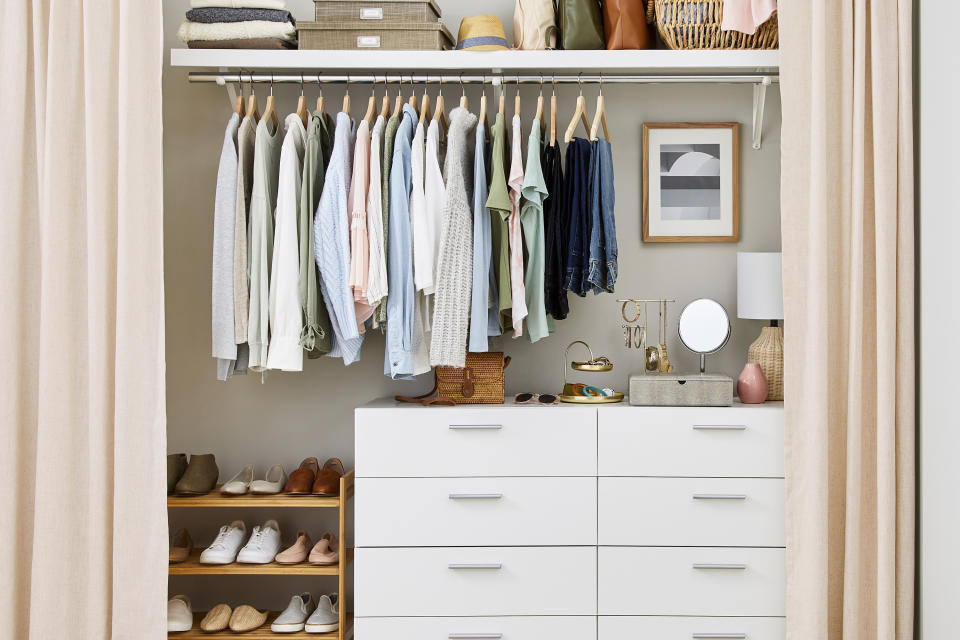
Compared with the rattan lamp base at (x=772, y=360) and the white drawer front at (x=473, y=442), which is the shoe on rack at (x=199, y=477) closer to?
Result: the white drawer front at (x=473, y=442)

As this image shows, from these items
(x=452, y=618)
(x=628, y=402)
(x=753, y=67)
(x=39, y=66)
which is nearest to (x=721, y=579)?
(x=628, y=402)

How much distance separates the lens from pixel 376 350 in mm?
2715

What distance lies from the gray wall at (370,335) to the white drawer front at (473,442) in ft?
1.49

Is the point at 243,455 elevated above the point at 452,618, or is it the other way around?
the point at 243,455

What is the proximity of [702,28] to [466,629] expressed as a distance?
6.51 ft

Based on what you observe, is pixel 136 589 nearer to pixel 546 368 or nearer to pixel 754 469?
pixel 546 368

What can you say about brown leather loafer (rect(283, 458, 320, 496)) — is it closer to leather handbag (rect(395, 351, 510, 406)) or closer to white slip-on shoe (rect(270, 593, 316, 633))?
white slip-on shoe (rect(270, 593, 316, 633))

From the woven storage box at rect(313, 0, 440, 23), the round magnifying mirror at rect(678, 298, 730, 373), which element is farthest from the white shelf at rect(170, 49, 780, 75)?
the round magnifying mirror at rect(678, 298, 730, 373)

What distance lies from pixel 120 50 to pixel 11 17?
312mm

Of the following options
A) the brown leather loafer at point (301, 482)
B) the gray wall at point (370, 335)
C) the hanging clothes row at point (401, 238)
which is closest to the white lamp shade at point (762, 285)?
the gray wall at point (370, 335)

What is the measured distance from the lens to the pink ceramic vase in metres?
2.33

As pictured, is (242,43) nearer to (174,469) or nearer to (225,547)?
(174,469)

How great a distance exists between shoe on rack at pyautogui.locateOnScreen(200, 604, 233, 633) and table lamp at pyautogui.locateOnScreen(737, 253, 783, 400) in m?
1.89

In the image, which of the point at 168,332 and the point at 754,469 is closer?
the point at 754,469
